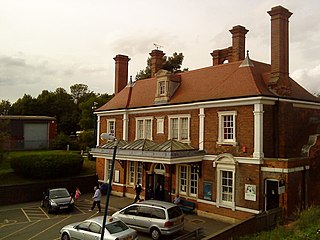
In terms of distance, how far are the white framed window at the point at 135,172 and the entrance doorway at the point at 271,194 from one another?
10.9 m

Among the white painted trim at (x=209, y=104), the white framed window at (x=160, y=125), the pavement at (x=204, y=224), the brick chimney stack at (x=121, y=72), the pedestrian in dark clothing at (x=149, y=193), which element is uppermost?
the brick chimney stack at (x=121, y=72)

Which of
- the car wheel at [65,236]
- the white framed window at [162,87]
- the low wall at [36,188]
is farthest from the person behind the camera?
the white framed window at [162,87]

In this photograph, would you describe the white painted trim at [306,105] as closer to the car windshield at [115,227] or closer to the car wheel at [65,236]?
the car windshield at [115,227]

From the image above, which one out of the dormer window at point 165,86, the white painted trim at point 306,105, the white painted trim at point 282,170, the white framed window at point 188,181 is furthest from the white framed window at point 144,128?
the white painted trim at point 306,105

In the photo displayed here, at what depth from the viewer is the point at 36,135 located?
43406 millimetres

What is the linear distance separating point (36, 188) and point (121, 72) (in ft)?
46.5

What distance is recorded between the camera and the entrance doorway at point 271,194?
59.7 feet

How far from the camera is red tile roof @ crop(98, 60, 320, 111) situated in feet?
65.4

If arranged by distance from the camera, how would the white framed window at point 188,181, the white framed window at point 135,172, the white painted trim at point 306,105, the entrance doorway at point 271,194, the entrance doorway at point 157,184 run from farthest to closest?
the white framed window at point 135,172 → the entrance doorway at point 157,184 → the white framed window at point 188,181 → the white painted trim at point 306,105 → the entrance doorway at point 271,194

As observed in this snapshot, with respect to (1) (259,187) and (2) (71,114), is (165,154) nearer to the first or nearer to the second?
(1) (259,187)

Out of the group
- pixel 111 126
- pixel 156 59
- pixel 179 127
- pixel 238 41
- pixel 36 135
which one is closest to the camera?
pixel 179 127

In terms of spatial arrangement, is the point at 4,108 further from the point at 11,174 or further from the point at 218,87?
the point at 218,87

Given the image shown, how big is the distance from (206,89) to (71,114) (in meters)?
47.9

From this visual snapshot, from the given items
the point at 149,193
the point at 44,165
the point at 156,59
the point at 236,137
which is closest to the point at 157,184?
the point at 149,193
